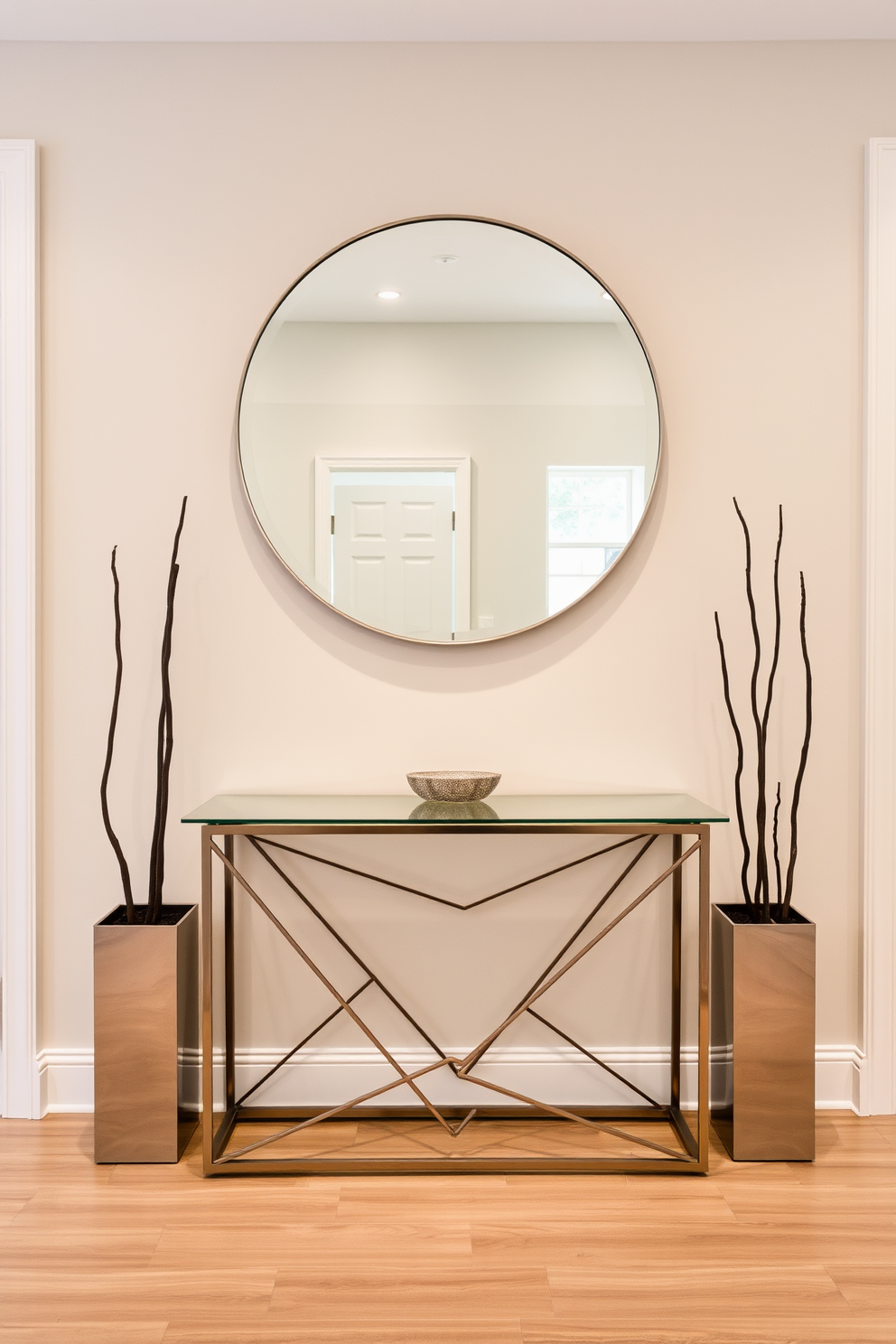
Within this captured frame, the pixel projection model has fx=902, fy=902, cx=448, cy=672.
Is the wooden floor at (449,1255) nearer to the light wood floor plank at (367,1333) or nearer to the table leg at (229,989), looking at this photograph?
the light wood floor plank at (367,1333)

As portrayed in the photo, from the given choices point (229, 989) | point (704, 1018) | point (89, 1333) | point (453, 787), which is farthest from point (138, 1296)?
point (704, 1018)

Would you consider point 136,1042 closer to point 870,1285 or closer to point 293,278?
point 870,1285

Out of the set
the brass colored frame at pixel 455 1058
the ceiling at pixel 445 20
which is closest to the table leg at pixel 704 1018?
the brass colored frame at pixel 455 1058

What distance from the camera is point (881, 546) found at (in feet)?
7.22

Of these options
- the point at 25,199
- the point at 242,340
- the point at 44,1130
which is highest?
the point at 25,199

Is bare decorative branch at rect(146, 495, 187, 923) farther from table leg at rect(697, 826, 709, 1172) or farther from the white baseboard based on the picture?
table leg at rect(697, 826, 709, 1172)

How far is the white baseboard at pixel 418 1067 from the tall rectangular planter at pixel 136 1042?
249 mm

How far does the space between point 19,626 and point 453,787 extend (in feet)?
3.70

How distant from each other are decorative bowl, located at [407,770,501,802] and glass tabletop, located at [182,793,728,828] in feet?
0.07

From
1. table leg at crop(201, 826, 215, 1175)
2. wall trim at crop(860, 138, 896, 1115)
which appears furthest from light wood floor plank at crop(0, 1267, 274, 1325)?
wall trim at crop(860, 138, 896, 1115)

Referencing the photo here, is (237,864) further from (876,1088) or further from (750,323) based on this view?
(750,323)

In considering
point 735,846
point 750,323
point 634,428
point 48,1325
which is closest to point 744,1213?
point 735,846

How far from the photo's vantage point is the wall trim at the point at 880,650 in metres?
2.18

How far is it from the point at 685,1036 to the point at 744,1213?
48cm
